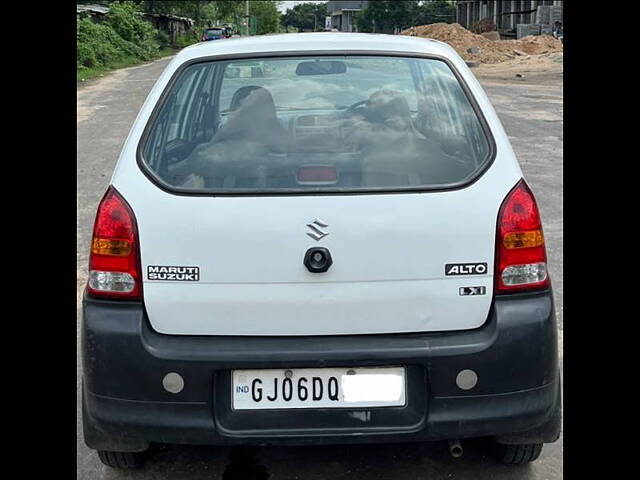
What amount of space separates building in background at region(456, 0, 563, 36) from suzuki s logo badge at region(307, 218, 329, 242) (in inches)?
1751

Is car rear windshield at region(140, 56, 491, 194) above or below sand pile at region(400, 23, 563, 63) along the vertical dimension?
below

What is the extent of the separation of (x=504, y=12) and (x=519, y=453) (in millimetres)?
54586

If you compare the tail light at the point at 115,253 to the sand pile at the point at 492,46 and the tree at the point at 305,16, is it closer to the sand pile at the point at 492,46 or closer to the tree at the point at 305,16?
the sand pile at the point at 492,46

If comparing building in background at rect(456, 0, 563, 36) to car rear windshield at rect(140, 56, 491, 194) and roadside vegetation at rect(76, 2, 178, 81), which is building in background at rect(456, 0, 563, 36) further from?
car rear windshield at rect(140, 56, 491, 194)

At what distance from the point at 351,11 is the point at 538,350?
96048 millimetres

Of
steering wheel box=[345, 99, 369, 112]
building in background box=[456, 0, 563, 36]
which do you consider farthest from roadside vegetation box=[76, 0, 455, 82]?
steering wheel box=[345, 99, 369, 112]

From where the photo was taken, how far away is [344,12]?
95750 millimetres

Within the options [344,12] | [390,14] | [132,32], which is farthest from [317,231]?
[344,12]

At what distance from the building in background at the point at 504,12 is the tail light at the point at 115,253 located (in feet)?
146

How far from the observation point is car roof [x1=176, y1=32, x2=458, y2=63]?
3236 mm

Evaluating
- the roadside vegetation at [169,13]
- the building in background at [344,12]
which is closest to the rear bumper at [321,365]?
the roadside vegetation at [169,13]

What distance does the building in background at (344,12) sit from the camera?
9390 cm
